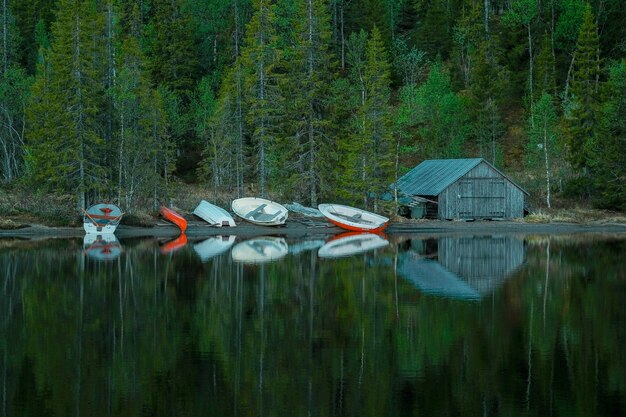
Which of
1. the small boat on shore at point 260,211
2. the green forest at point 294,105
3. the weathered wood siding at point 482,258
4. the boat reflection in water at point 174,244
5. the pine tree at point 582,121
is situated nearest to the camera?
the weathered wood siding at point 482,258

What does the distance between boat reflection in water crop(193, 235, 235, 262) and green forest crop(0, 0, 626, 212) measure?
8.57 meters

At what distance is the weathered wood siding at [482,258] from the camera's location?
115ft

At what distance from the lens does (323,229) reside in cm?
6041

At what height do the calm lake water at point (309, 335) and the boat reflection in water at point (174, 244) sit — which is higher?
the boat reflection in water at point (174, 244)

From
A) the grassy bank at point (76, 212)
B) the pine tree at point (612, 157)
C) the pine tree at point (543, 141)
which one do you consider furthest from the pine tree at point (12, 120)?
the pine tree at point (612, 157)

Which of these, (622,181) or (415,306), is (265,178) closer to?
(622,181)

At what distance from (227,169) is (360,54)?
25.3 meters

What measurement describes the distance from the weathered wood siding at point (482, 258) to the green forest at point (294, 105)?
1192cm

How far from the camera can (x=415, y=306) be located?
28.0 meters

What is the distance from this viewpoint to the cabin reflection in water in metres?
32.7

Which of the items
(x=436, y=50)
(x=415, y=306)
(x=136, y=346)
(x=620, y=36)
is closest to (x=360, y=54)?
(x=436, y=50)

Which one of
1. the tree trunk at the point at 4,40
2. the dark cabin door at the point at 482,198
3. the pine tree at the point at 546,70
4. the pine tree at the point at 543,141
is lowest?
the dark cabin door at the point at 482,198

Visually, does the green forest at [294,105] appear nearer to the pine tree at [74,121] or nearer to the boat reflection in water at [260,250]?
the pine tree at [74,121]

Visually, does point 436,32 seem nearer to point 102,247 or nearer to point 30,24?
point 30,24
